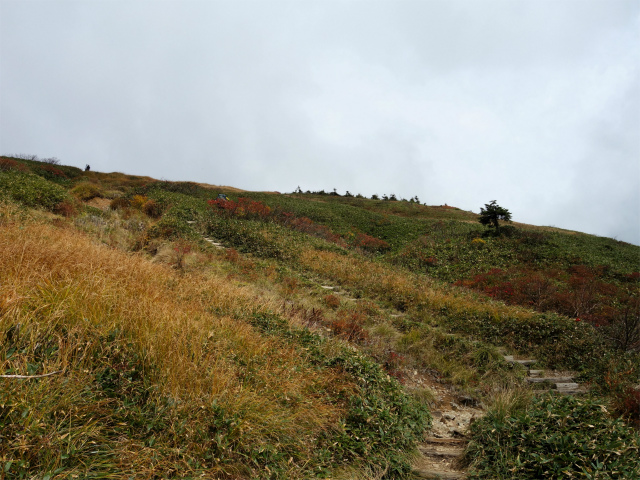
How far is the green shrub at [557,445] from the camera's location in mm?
3428

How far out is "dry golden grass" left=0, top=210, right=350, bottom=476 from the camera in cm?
323

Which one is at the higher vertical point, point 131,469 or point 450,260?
point 450,260

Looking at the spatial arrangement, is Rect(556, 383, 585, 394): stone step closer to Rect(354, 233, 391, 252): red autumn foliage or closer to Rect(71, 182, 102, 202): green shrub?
Rect(354, 233, 391, 252): red autumn foliage

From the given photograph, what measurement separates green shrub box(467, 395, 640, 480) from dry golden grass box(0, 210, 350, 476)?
195 centimetres

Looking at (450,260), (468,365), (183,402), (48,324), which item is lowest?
(468,365)

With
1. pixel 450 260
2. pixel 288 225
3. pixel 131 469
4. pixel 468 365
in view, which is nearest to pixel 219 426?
pixel 131 469

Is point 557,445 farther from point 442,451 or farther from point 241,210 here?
point 241,210

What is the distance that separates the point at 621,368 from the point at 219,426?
8.82 m

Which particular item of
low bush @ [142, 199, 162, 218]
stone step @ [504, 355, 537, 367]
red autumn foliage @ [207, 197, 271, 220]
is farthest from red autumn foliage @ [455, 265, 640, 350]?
low bush @ [142, 199, 162, 218]

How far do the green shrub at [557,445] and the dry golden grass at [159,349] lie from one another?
6.38 feet

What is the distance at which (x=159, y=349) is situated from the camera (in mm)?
3641

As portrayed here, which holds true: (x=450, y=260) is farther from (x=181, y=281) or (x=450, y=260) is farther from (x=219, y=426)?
(x=219, y=426)

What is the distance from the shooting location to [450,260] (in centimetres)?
2422

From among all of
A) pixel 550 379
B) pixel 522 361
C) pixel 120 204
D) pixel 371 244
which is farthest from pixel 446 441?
pixel 371 244
